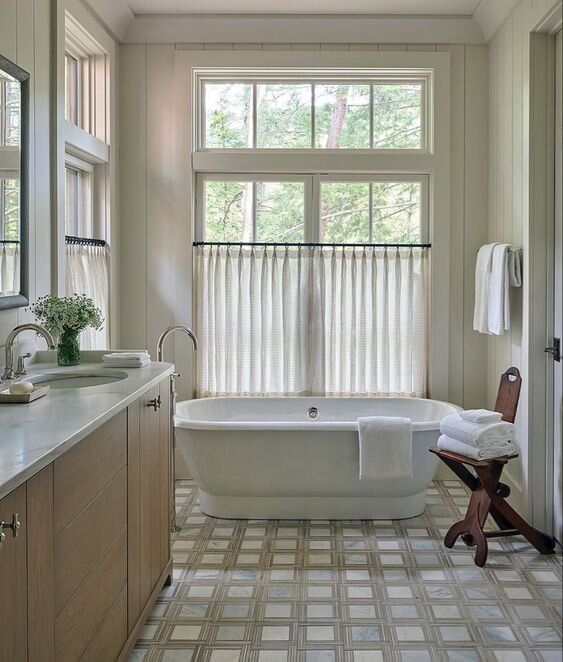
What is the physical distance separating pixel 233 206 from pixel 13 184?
6.17 ft

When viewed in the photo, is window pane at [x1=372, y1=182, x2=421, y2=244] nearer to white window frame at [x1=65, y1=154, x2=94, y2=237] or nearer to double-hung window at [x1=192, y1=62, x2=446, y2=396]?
double-hung window at [x1=192, y1=62, x2=446, y2=396]

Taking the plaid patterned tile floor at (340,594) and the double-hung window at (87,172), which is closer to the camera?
the plaid patterned tile floor at (340,594)

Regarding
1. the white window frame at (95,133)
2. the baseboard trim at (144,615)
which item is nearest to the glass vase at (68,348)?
the white window frame at (95,133)

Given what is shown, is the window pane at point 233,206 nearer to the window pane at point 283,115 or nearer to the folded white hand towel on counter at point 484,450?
the window pane at point 283,115

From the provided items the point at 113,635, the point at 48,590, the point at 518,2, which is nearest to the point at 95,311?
the point at 113,635

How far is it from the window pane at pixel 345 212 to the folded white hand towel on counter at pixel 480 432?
162 cm

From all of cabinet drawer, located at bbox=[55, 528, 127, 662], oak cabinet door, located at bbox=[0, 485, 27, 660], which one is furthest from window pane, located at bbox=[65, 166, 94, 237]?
oak cabinet door, located at bbox=[0, 485, 27, 660]

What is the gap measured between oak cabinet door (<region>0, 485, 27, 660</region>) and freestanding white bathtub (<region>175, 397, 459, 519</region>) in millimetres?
2131

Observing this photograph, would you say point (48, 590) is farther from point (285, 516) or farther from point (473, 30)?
point (473, 30)

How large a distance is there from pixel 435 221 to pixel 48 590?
3.43m

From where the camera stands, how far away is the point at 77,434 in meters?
1.63

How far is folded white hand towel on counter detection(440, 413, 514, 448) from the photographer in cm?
311

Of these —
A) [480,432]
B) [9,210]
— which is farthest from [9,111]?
[480,432]

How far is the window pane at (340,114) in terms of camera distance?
4391mm
